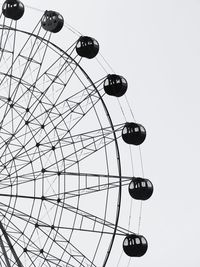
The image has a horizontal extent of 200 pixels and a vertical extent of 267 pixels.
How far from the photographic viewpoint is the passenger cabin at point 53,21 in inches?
616

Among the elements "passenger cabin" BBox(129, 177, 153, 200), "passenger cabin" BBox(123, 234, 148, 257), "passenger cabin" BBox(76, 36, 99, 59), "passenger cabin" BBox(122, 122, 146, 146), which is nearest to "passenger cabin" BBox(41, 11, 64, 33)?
"passenger cabin" BBox(76, 36, 99, 59)

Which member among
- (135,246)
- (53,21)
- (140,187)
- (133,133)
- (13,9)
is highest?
(13,9)

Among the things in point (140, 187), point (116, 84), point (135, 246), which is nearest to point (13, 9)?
point (116, 84)

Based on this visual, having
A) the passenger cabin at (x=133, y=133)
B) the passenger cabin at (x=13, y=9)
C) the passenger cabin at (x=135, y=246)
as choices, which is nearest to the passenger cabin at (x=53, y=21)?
the passenger cabin at (x=13, y=9)

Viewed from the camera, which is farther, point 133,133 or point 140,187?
point 133,133


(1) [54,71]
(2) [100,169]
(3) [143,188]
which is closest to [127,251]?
(3) [143,188]

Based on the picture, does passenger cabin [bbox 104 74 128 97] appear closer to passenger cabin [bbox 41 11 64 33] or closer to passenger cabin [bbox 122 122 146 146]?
passenger cabin [bbox 122 122 146 146]

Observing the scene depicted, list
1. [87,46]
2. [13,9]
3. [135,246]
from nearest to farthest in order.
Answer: [13,9] < [135,246] < [87,46]

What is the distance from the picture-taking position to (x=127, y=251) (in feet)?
51.8

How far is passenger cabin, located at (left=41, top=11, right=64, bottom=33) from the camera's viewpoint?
15656 millimetres

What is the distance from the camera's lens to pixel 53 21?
15.7m

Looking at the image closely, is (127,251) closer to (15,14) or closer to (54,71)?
(15,14)

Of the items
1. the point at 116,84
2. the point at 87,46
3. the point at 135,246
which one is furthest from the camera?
the point at 116,84

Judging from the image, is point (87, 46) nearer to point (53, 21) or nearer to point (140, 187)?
point (53, 21)
